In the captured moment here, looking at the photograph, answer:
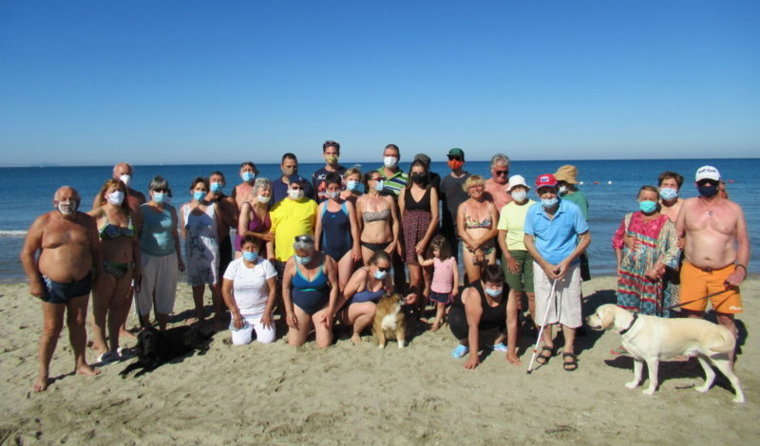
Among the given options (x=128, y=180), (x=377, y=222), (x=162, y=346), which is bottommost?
(x=162, y=346)

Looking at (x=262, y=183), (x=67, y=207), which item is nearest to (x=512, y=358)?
(x=262, y=183)

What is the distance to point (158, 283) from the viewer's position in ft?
18.5

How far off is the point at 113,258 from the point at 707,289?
19.8 feet

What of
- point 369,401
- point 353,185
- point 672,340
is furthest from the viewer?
point 353,185

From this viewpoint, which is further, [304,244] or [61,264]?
[304,244]

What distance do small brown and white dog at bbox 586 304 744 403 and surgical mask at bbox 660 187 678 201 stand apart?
1.51 meters

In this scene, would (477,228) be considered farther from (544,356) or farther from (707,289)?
(707,289)

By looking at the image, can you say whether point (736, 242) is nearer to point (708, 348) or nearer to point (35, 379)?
point (708, 348)

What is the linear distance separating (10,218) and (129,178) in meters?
21.6

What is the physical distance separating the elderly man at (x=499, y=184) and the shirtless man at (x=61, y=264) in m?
4.39

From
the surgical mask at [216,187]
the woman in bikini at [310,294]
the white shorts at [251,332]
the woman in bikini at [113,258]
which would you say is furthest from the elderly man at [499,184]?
the woman in bikini at [113,258]

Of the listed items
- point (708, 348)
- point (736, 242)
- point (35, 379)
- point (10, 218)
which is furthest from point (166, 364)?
point (10, 218)

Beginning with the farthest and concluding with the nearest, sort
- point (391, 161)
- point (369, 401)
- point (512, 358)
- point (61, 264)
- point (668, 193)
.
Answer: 1. point (391, 161)
2. point (668, 193)
3. point (512, 358)
4. point (61, 264)
5. point (369, 401)

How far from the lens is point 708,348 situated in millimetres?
4008
